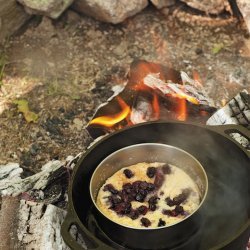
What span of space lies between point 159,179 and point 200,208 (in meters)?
0.63

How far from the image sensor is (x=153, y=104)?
4867 millimetres

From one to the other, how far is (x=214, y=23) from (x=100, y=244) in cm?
431

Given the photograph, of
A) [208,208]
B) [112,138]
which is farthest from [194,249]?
[112,138]

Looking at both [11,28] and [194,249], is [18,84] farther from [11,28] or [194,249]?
[194,249]

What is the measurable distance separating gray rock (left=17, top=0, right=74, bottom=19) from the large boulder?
5.0 inches

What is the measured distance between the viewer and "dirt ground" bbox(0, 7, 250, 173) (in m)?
5.21

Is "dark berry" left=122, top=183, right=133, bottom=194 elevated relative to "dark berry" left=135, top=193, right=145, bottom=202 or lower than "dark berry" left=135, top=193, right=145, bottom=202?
lower

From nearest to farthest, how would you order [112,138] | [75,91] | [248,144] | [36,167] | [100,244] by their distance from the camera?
[100,244], [112,138], [248,144], [36,167], [75,91]

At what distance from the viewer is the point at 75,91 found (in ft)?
18.7

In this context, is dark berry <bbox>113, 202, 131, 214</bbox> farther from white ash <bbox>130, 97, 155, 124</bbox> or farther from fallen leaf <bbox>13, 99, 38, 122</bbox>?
fallen leaf <bbox>13, 99, 38, 122</bbox>

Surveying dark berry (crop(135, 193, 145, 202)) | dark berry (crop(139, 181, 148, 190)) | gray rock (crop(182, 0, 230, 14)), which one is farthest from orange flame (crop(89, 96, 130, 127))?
gray rock (crop(182, 0, 230, 14))

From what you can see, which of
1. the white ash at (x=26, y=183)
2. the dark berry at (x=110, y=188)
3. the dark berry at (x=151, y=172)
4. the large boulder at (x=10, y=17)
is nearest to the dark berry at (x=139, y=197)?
the dark berry at (x=110, y=188)

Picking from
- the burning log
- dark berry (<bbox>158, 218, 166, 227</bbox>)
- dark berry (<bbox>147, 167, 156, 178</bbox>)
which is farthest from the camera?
the burning log

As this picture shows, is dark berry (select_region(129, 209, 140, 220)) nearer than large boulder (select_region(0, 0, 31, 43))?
Yes
